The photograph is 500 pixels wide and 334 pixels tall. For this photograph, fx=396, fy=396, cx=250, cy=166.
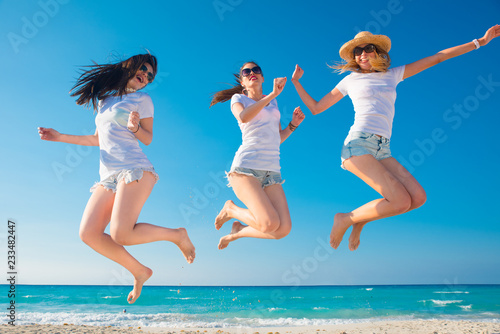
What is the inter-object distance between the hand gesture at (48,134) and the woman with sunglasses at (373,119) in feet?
10.0

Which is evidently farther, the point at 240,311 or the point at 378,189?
the point at 240,311

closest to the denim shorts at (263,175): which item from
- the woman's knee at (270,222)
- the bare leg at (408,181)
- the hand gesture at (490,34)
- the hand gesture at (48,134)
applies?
the woman's knee at (270,222)

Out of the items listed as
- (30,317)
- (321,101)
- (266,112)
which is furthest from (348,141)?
(30,317)

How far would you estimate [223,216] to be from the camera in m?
5.55

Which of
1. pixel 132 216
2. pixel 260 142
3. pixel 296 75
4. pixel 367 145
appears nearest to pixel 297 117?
pixel 296 75

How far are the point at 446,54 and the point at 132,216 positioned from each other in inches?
165

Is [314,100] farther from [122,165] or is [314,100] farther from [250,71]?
[122,165]

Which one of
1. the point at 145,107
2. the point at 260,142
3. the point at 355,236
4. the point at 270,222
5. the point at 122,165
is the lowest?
the point at 355,236

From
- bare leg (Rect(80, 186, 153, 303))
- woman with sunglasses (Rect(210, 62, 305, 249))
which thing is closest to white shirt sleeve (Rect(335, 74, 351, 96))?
woman with sunglasses (Rect(210, 62, 305, 249))

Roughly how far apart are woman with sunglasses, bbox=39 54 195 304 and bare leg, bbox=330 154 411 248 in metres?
2.15

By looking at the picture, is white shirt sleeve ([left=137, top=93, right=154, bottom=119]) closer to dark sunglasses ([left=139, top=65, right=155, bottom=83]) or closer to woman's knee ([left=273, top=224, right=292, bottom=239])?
dark sunglasses ([left=139, top=65, right=155, bottom=83])

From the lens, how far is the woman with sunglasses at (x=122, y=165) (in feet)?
13.9

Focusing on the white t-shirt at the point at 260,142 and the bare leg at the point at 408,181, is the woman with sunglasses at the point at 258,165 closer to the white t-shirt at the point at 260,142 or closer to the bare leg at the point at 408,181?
the white t-shirt at the point at 260,142

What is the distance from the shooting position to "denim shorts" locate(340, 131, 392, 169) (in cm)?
457
